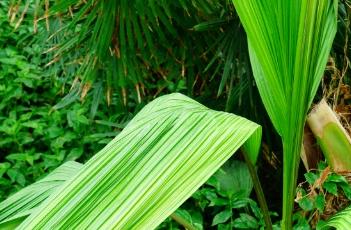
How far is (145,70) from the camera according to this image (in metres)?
1.58

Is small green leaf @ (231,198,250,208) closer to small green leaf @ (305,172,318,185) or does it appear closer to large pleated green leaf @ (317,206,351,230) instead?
small green leaf @ (305,172,318,185)

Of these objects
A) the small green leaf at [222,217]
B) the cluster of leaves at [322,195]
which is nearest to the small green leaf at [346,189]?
the cluster of leaves at [322,195]

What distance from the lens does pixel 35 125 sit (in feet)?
6.41

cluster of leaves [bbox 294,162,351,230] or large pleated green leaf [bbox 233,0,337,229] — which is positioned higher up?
large pleated green leaf [bbox 233,0,337,229]

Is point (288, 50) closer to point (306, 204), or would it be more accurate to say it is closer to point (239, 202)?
point (306, 204)

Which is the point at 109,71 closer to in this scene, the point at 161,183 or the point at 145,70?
the point at 145,70

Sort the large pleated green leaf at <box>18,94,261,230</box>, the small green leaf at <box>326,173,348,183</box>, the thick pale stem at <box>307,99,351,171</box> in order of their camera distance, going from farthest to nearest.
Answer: the small green leaf at <box>326,173,348,183</box>, the thick pale stem at <box>307,99,351,171</box>, the large pleated green leaf at <box>18,94,261,230</box>

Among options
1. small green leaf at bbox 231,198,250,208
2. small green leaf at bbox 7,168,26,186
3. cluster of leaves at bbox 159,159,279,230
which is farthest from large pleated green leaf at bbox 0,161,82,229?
small green leaf at bbox 7,168,26,186

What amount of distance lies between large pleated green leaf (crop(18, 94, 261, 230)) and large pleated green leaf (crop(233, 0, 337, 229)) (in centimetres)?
7

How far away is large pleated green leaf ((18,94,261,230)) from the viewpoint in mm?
542

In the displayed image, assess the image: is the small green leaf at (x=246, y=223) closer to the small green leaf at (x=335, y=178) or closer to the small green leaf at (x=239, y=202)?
the small green leaf at (x=239, y=202)

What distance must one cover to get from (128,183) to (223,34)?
35.1 inches

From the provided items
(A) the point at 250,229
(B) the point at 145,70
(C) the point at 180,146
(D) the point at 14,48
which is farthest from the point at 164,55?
(D) the point at 14,48

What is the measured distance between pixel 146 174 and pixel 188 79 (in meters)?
1.02
